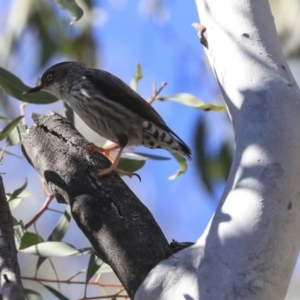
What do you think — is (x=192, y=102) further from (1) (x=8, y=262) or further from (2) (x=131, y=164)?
(1) (x=8, y=262)

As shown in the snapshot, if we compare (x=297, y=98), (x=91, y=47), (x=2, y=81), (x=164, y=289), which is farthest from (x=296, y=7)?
(x=164, y=289)

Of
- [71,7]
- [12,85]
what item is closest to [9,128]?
[12,85]

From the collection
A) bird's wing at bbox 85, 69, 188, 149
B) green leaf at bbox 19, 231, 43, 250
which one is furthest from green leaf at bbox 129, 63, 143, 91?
green leaf at bbox 19, 231, 43, 250

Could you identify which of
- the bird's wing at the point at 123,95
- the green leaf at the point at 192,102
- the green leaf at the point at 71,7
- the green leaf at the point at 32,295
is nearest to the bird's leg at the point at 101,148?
the bird's wing at the point at 123,95

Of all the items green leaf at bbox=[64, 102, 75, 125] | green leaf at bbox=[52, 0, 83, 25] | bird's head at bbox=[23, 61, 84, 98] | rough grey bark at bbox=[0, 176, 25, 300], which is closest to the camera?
rough grey bark at bbox=[0, 176, 25, 300]

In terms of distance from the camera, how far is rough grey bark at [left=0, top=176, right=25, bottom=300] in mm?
1774

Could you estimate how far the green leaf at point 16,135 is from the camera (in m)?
2.66

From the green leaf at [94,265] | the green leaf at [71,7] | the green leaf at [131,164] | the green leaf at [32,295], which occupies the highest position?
the green leaf at [71,7]

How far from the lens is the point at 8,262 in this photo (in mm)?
1914

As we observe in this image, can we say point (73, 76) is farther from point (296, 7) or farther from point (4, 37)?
point (296, 7)

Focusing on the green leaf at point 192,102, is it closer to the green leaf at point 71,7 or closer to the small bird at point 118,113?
the small bird at point 118,113

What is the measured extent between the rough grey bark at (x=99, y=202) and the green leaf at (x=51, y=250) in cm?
26

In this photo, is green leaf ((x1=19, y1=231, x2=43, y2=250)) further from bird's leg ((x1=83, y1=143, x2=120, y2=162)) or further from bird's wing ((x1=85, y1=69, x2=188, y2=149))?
bird's wing ((x1=85, y1=69, x2=188, y2=149))

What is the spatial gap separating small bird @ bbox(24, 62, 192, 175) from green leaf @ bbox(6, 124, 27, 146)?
0.30 meters
